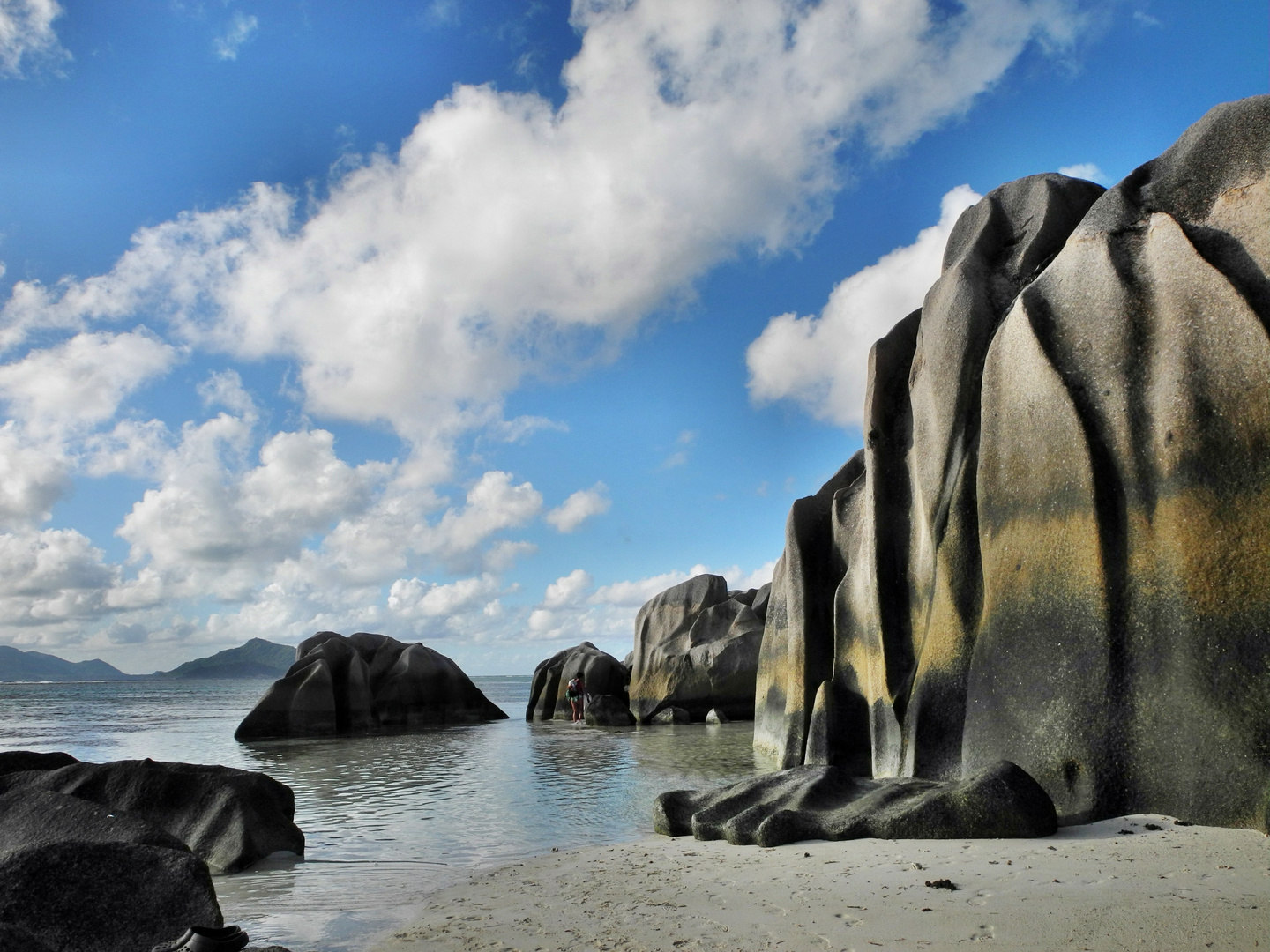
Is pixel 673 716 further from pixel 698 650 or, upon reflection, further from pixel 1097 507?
pixel 1097 507

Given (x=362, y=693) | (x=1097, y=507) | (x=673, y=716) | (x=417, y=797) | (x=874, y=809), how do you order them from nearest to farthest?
1. (x=874, y=809)
2. (x=1097, y=507)
3. (x=417, y=797)
4. (x=673, y=716)
5. (x=362, y=693)

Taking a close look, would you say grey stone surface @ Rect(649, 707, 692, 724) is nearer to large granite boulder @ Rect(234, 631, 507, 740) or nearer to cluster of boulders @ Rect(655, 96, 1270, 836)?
large granite boulder @ Rect(234, 631, 507, 740)

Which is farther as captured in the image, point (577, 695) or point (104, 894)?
point (577, 695)

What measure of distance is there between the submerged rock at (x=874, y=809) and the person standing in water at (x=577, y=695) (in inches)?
794

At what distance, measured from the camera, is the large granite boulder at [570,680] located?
87.0ft

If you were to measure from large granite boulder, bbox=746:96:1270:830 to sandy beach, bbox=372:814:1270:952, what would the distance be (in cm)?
71

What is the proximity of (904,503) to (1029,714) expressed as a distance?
3388mm

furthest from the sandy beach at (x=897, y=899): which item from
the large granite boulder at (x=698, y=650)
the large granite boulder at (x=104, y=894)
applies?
the large granite boulder at (x=698, y=650)

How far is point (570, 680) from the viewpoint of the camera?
87.9ft

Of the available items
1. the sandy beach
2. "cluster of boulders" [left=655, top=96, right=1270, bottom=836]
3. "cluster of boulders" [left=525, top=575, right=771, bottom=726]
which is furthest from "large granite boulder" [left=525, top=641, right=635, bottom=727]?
the sandy beach

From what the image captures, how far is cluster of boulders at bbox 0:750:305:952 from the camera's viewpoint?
3.49 metres

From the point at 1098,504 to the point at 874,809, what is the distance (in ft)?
8.51

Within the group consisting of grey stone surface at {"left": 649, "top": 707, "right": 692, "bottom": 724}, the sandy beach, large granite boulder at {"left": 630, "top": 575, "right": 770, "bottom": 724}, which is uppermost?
large granite boulder at {"left": 630, "top": 575, "right": 770, "bottom": 724}

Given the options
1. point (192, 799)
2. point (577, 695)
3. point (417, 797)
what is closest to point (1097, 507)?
point (192, 799)
